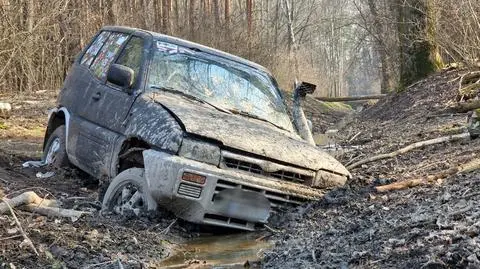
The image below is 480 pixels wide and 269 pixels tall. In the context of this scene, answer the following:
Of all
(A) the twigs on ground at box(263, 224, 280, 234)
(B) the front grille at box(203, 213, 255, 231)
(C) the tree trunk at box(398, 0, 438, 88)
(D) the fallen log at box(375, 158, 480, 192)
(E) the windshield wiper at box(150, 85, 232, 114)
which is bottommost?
(A) the twigs on ground at box(263, 224, 280, 234)

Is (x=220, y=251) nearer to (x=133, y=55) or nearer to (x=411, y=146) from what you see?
(x=133, y=55)

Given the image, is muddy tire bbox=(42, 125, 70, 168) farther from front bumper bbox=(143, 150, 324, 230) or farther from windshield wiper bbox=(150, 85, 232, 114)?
front bumper bbox=(143, 150, 324, 230)

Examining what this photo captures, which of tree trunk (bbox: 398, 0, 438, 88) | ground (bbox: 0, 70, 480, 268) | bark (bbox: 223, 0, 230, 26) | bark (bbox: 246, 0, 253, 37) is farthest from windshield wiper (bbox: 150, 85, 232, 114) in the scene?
bark (bbox: 246, 0, 253, 37)

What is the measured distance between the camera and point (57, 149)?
289 inches

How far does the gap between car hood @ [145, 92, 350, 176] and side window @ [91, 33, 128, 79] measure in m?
1.24

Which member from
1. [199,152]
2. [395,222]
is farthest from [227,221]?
[395,222]

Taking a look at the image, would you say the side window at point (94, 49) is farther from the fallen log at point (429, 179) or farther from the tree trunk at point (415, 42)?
the tree trunk at point (415, 42)

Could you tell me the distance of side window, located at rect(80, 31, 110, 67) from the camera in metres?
7.42

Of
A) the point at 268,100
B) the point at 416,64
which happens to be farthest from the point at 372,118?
the point at 268,100

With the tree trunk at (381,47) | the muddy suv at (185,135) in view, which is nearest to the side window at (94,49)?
the muddy suv at (185,135)

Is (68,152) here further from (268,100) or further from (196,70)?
(268,100)

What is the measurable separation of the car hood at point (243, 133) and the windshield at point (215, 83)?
199 millimetres

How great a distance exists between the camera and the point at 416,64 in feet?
53.1

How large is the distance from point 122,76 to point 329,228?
2457 millimetres
